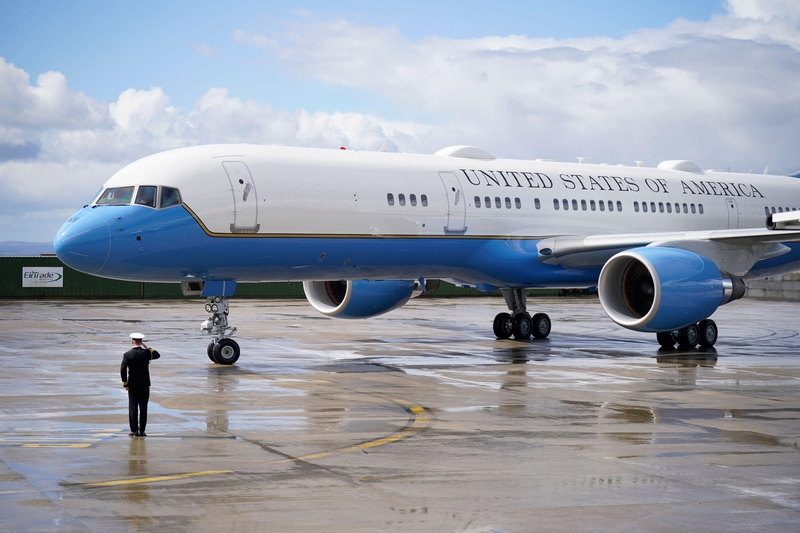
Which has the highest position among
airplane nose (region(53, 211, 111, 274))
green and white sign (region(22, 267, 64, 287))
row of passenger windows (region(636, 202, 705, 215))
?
row of passenger windows (region(636, 202, 705, 215))

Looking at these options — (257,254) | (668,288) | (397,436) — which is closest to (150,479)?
(397,436)

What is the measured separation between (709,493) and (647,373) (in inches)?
382

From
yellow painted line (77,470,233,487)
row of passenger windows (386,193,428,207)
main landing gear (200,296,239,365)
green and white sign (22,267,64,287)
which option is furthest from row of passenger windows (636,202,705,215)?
green and white sign (22,267,64,287)

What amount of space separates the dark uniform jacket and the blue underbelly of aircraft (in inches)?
260

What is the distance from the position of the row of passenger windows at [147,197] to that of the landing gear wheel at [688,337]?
11.5 metres

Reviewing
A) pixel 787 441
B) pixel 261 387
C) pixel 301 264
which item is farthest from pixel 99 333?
pixel 787 441

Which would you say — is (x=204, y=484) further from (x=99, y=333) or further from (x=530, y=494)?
(x=99, y=333)

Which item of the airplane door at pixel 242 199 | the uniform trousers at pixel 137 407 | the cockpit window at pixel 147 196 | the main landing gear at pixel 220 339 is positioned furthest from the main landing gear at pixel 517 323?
the uniform trousers at pixel 137 407

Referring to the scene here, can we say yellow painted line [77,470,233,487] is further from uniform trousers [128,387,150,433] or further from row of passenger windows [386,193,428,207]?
row of passenger windows [386,193,428,207]

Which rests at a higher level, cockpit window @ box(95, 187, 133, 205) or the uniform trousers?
cockpit window @ box(95, 187, 133, 205)

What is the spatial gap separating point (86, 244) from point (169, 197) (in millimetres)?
1725

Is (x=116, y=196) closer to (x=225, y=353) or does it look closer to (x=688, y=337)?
(x=225, y=353)

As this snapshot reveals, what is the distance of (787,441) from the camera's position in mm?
10852

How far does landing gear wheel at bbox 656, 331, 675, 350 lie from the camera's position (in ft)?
73.5
